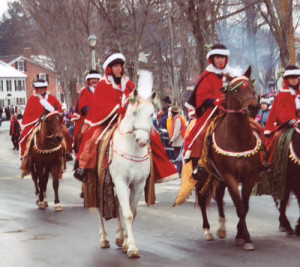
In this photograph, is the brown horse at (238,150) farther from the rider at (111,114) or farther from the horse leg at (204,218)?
the rider at (111,114)

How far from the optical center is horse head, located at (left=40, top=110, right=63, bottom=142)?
46.8ft

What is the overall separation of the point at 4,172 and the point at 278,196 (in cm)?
1313

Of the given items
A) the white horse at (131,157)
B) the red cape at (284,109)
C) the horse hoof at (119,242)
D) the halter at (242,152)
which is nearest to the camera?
the white horse at (131,157)

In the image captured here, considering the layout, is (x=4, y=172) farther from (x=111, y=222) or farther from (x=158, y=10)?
(x=158, y=10)

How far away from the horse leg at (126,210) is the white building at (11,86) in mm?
92866

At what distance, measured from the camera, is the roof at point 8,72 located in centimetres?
10281

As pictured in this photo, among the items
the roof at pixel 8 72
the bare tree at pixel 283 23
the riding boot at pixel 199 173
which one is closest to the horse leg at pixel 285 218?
the riding boot at pixel 199 173

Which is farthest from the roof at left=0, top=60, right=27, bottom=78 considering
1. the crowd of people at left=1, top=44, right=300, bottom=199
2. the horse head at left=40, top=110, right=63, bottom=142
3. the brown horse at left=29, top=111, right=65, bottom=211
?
the crowd of people at left=1, top=44, right=300, bottom=199

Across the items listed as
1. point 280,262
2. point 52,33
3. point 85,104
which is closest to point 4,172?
point 85,104

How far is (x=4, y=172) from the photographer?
22.3 meters

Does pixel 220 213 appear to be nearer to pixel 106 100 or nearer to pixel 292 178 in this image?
pixel 292 178

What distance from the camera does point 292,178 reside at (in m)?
10.8

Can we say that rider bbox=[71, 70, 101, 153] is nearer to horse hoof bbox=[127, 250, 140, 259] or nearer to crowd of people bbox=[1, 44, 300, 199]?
crowd of people bbox=[1, 44, 300, 199]

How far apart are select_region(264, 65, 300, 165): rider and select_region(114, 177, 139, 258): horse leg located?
8.89 ft
